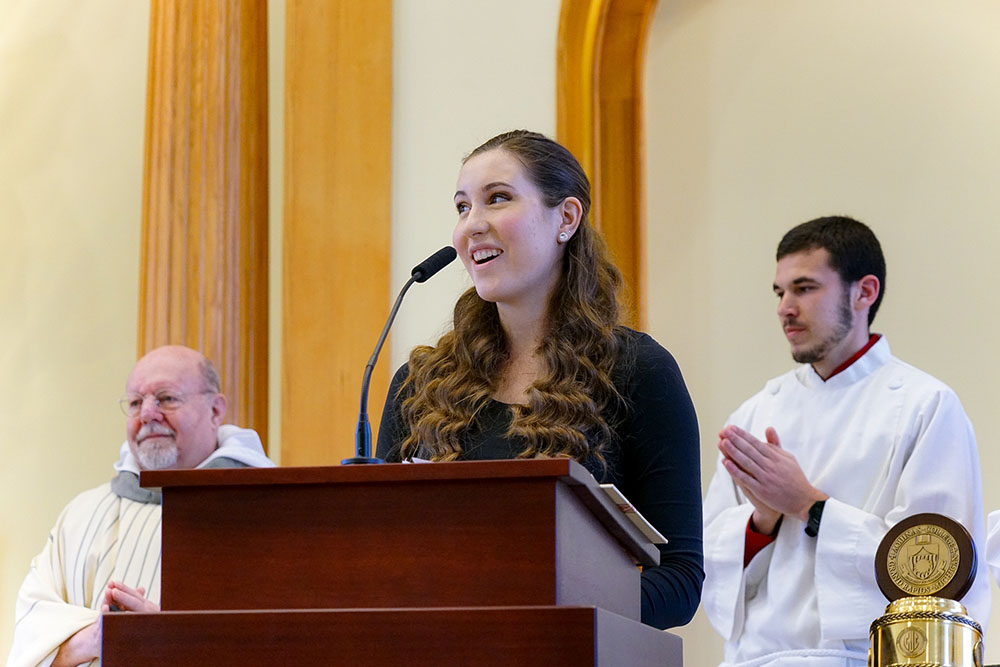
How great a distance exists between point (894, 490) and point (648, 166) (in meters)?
1.93

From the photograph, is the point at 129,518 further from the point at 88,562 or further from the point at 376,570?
the point at 376,570

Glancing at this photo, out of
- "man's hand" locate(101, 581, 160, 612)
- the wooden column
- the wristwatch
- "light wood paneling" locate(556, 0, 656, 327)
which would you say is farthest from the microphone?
the wooden column

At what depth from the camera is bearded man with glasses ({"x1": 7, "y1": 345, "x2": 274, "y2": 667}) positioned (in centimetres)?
407

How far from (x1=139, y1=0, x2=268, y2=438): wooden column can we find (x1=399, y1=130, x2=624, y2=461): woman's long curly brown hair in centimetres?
279

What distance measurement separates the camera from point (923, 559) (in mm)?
2334

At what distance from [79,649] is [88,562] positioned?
0.49 metres

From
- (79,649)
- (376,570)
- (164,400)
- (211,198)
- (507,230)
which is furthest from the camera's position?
(211,198)

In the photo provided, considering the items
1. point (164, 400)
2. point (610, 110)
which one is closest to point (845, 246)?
point (610, 110)

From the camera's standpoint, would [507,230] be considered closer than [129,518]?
Yes

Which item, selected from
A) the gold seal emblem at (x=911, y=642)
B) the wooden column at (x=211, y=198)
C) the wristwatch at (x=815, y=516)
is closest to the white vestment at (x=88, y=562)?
the wooden column at (x=211, y=198)

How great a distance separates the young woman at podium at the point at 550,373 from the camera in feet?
8.15

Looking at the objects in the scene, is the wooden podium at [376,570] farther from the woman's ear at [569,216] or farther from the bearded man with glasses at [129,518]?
the bearded man with glasses at [129,518]

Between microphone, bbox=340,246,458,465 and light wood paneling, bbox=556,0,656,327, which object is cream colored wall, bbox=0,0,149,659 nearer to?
light wood paneling, bbox=556,0,656,327

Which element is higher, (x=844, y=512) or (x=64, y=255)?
(x=64, y=255)
